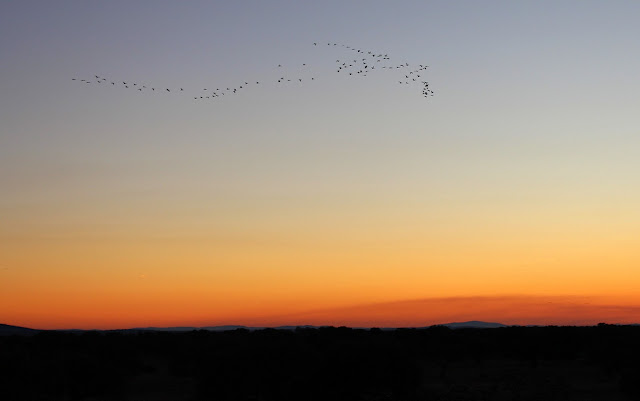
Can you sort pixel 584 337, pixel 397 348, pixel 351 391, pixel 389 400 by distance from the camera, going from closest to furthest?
pixel 389 400
pixel 351 391
pixel 397 348
pixel 584 337

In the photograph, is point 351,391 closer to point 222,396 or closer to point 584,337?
point 222,396

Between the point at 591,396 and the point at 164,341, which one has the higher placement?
the point at 164,341

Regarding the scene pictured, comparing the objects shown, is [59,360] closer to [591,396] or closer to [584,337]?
[591,396]

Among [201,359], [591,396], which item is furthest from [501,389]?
[201,359]

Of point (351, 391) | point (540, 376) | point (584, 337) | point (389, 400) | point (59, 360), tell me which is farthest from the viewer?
point (584, 337)

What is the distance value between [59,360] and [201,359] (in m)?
7.97

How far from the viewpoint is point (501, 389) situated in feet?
141

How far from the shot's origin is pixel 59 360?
141ft

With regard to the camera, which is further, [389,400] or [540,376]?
[540,376]

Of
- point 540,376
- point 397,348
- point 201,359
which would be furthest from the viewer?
point 540,376

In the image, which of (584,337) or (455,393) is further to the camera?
(584,337)

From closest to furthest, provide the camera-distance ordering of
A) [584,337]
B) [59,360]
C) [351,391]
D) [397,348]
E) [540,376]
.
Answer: [351,391] → [397,348] → [59,360] → [540,376] → [584,337]

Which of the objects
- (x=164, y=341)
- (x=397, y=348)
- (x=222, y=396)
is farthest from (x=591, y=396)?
(x=164, y=341)

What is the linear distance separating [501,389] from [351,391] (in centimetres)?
1029
